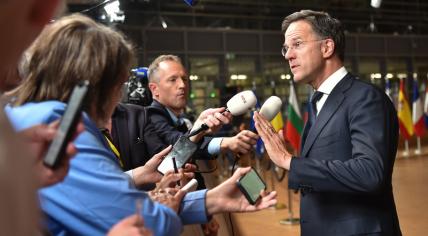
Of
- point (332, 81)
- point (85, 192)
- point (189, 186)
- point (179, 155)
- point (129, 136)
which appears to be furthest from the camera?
point (129, 136)

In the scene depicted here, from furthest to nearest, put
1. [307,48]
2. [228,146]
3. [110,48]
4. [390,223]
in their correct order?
1. [228,146]
2. [307,48]
3. [390,223]
4. [110,48]

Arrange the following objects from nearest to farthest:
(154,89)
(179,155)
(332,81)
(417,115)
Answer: (179,155)
(332,81)
(154,89)
(417,115)

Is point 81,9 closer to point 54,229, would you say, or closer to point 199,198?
point 199,198

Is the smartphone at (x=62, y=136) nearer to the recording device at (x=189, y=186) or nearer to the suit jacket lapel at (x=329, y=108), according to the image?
the recording device at (x=189, y=186)

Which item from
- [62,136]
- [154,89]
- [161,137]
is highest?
[62,136]

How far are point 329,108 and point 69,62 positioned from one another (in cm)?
119

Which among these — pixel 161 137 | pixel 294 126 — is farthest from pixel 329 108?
pixel 294 126

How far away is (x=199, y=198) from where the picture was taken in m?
1.41

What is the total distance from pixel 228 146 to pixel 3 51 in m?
1.83

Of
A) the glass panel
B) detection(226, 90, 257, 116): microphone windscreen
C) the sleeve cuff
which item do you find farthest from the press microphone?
the glass panel

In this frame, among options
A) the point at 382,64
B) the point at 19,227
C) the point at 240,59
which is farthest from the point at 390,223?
the point at 382,64

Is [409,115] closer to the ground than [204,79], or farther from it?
closer to the ground

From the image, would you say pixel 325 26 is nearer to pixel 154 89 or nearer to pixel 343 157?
pixel 343 157

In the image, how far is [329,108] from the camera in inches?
79.3
